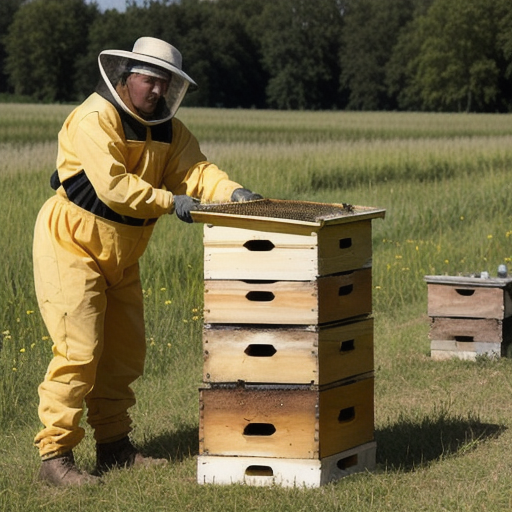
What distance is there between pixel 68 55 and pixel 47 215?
10129 cm

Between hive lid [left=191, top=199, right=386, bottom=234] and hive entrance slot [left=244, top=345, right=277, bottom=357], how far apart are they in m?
0.61

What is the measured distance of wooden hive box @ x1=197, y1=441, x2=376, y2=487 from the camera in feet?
16.4

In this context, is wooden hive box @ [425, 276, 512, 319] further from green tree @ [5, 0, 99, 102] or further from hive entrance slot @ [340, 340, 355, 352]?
green tree @ [5, 0, 99, 102]

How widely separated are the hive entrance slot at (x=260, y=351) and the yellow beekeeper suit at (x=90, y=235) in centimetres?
61

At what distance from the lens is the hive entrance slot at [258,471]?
516cm

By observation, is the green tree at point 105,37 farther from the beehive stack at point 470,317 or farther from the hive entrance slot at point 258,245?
the hive entrance slot at point 258,245

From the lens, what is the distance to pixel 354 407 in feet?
17.3

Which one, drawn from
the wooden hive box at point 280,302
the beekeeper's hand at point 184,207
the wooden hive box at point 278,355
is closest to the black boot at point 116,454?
the wooden hive box at point 278,355

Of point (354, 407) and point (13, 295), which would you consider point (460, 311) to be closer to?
point (354, 407)

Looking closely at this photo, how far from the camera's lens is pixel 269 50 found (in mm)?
108562

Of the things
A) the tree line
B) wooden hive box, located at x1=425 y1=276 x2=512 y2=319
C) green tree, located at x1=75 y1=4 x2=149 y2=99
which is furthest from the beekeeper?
green tree, located at x1=75 y1=4 x2=149 y2=99

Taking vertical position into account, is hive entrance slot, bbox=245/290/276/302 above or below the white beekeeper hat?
below

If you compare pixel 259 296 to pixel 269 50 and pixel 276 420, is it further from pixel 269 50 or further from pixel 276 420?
pixel 269 50

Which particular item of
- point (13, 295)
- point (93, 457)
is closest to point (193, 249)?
point (13, 295)
